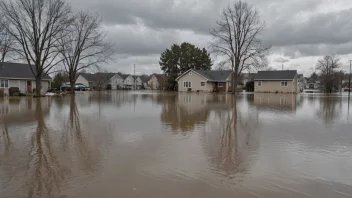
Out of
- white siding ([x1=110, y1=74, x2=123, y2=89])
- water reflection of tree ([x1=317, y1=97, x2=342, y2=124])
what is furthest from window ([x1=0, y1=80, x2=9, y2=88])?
white siding ([x1=110, y1=74, x2=123, y2=89])

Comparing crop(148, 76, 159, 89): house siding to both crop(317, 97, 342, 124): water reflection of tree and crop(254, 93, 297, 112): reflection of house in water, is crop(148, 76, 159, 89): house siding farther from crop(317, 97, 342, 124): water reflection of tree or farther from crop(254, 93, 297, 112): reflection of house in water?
crop(317, 97, 342, 124): water reflection of tree

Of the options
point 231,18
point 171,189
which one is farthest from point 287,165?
point 231,18

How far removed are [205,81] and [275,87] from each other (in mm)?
13963

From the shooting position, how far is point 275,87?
166 feet

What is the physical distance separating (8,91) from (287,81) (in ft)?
151

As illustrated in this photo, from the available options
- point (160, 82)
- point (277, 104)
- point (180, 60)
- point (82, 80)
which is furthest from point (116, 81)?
point (277, 104)

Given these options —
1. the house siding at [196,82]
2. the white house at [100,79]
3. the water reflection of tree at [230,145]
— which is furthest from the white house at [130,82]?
the water reflection of tree at [230,145]

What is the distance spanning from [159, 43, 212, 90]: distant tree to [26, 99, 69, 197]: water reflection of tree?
5390cm

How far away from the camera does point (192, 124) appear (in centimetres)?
1098

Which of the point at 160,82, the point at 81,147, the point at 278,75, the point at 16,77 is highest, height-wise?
the point at 278,75

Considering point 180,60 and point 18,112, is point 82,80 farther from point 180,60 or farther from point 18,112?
point 18,112

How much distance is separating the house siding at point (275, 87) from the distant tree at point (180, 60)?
16588 mm

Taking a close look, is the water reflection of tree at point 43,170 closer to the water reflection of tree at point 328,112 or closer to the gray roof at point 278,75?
the water reflection of tree at point 328,112

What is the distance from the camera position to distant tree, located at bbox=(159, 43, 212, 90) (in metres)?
61.4
